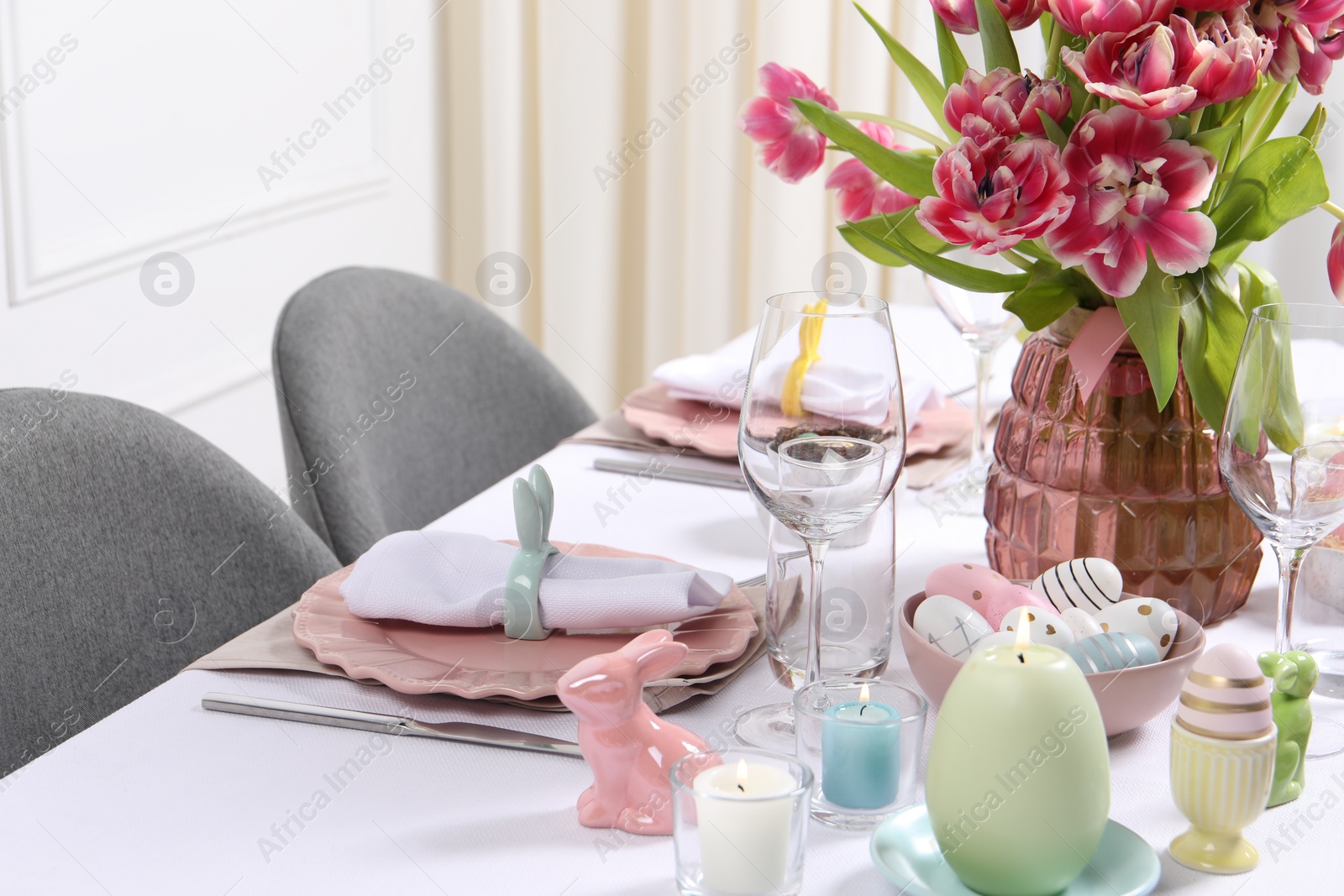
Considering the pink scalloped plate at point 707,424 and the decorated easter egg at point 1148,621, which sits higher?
the decorated easter egg at point 1148,621

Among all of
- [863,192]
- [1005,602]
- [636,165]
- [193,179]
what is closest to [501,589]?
[1005,602]

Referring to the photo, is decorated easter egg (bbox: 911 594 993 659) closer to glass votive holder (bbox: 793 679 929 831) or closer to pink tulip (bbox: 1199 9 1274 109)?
glass votive holder (bbox: 793 679 929 831)

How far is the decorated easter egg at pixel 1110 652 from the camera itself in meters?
0.66

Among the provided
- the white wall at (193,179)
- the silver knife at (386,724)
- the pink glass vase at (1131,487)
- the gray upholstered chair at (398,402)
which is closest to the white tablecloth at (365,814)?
the silver knife at (386,724)

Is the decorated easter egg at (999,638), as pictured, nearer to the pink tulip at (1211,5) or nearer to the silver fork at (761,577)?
the silver fork at (761,577)

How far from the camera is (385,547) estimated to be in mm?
838

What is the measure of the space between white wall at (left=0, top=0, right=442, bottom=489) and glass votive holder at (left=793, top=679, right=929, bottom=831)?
144cm

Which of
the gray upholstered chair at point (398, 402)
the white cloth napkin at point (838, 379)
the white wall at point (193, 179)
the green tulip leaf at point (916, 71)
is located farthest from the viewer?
the white wall at point (193, 179)

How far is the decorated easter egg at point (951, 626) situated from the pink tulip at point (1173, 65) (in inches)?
10.6

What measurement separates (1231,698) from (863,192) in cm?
49

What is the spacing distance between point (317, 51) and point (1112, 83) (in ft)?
6.30

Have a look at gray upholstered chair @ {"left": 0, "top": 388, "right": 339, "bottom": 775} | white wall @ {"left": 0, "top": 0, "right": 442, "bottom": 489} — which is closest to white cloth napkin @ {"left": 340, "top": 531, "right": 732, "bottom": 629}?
gray upholstered chair @ {"left": 0, "top": 388, "right": 339, "bottom": 775}

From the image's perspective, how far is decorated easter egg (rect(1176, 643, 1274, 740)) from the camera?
22.6 inches

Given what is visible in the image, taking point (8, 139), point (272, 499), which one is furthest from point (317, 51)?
point (272, 499)
